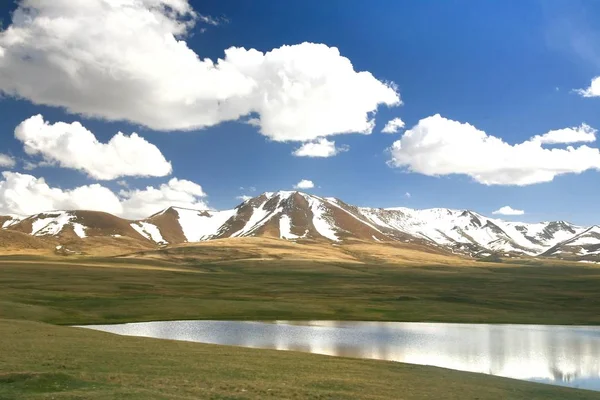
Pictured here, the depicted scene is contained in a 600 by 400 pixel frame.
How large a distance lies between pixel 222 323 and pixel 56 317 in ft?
85.8

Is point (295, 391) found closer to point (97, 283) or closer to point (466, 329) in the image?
point (466, 329)

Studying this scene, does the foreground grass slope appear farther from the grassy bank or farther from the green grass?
the grassy bank

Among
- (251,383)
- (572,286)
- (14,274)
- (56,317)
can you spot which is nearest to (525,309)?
(572,286)

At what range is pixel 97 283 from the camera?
5945 inches

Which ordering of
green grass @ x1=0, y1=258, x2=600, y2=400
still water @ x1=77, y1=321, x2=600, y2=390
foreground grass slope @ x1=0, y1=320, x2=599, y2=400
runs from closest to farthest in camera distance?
foreground grass slope @ x1=0, y1=320, x2=599, y2=400, green grass @ x1=0, y1=258, x2=600, y2=400, still water @ x1=77, y1=321, x2=600, y2=390

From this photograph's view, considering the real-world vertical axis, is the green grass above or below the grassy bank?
above

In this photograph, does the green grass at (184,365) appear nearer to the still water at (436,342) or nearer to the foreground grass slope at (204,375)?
the foreground grass slope at (204,375)

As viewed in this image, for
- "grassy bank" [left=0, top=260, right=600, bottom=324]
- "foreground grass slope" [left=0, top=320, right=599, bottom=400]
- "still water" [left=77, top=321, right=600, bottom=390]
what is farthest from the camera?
"grassy bank" [left=0, top=260, right=600, bottom=324]

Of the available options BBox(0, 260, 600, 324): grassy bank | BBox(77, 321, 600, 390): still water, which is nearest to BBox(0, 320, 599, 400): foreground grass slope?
BBox(77, 321, 600, 390): still water

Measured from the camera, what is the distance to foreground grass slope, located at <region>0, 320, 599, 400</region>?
28422 millimetres

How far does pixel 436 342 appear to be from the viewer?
73.9 metres

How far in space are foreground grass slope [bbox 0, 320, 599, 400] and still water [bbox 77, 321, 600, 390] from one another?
494 inches

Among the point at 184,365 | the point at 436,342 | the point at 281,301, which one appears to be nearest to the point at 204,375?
the point at 184,365

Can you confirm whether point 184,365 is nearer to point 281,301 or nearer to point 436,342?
point 436,342
